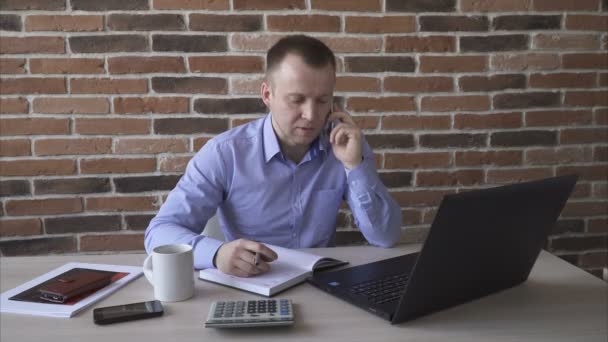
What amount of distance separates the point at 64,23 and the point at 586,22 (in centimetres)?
197

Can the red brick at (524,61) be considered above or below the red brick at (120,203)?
above

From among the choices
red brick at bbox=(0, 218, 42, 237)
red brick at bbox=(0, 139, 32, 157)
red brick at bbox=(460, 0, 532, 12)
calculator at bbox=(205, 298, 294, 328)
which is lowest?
red brick at bbox=(0, 218, 42, 237)

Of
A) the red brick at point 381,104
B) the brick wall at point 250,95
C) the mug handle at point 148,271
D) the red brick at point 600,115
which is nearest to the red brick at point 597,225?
the brick wall at point 250,95

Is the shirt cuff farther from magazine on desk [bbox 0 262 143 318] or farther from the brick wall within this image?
the brick wall

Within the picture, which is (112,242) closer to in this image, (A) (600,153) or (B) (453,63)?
(B) (453,63)

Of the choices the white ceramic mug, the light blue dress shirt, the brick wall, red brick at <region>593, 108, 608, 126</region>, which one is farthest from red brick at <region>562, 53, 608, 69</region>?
the white ceramic mug

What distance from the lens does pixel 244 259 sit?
1.06 metres

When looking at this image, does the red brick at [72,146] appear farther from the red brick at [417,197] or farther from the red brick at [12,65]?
the red brick at [417,197]

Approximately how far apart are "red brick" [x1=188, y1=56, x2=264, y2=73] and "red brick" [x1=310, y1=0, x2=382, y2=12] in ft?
0.96

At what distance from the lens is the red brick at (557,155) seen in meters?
2.11

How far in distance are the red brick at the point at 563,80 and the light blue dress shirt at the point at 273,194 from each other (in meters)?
0.94

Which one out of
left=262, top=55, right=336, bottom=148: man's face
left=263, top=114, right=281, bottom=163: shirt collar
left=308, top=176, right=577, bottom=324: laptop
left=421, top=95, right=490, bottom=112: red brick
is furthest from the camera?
left=421, top=95, right=490, bottom=112: red brick

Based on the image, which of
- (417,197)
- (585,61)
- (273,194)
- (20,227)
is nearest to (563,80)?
(585,61)

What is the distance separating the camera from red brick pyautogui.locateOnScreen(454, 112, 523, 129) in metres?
2.05
